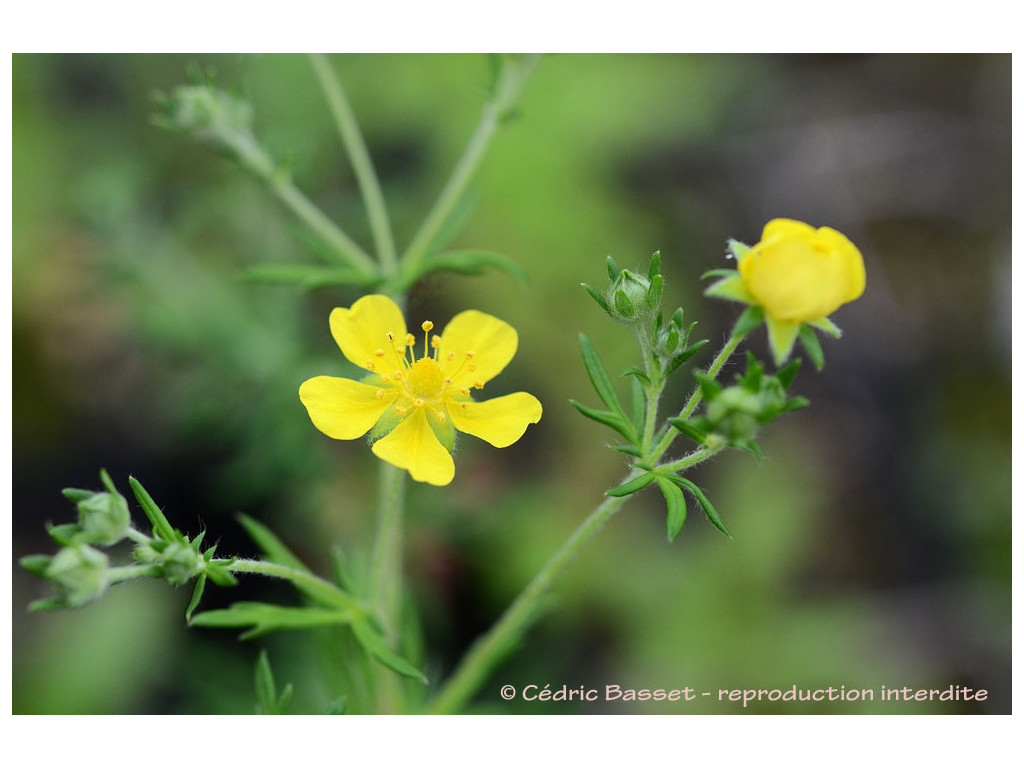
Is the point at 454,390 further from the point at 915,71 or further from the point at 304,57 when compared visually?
the point at 915,71

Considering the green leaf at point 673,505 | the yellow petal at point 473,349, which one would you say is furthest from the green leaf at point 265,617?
the green leaf at point 673,505

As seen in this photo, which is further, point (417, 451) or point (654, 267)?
point (417, 451)

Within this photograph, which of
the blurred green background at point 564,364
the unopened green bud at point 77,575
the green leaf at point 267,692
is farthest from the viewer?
Answer: the blurred green background at point 564,364

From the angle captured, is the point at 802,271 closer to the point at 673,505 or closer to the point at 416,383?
the point at 673,505

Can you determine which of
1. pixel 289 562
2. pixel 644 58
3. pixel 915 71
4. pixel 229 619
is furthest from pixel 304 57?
pixel 915 71

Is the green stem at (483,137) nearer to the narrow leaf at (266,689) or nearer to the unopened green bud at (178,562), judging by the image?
the unopened green bud at (178,562)

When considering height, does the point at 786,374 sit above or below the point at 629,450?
above

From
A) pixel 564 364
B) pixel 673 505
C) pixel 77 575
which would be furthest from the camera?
pixel 564 364

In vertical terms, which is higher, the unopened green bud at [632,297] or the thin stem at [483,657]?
the unopened green bud at [632,297]

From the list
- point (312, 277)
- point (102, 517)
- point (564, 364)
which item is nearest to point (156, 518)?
point (102, 517)
